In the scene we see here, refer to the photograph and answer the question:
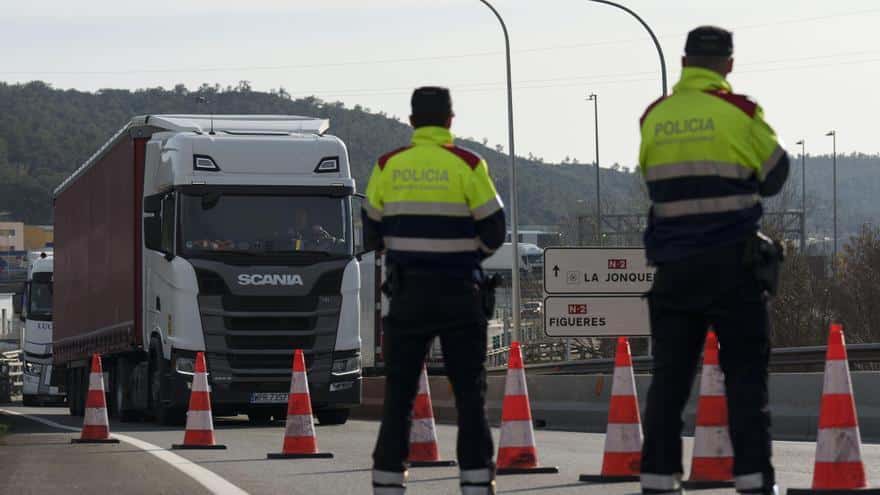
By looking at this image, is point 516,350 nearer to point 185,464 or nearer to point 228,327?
point 185,464

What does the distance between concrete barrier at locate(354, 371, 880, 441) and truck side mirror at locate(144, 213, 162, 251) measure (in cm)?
488

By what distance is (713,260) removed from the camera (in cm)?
689

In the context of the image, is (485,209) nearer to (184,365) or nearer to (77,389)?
(184,365)

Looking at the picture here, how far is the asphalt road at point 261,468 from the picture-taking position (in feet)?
33.1

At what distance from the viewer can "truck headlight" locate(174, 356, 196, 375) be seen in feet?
62.5

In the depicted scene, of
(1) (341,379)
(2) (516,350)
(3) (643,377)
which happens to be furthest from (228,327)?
(2) (516,350)

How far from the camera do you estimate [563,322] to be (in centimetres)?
2259

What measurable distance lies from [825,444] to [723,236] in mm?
1869

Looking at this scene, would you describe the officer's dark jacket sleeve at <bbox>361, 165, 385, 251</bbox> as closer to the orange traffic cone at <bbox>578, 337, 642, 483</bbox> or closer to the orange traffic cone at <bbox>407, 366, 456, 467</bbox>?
the orange traffic cone at <bbox>578, 337, 642, 483</bbox>

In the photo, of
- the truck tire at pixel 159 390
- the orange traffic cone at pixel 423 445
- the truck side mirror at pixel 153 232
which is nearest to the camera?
the orange traffic cone at pixel 423 445

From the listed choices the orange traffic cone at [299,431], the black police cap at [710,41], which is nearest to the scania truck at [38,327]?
the orange traffic cone at [299,431]

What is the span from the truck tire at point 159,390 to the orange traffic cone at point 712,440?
1117 centimetres

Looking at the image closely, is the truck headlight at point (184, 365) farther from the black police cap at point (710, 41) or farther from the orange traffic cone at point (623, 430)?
the black police cap at point (710, 41)

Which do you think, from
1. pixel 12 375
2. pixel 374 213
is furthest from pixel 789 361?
pixel 12 375
